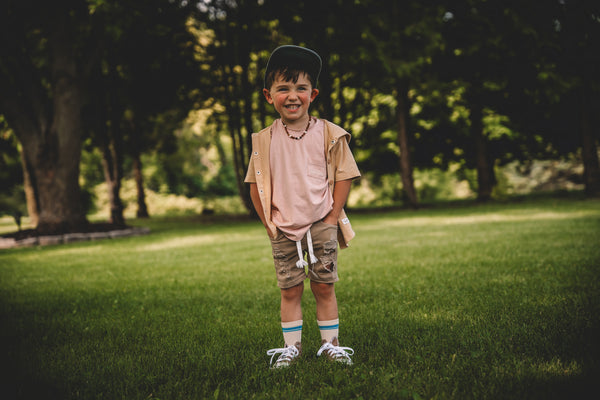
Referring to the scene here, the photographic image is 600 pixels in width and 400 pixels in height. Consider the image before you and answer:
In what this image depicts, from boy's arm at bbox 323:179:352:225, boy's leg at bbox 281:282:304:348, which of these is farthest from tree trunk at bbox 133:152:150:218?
boy's arm at bbox 323:179:352:225

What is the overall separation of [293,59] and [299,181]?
0.87 metres

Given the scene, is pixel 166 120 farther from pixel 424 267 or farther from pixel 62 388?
pixel 62 388

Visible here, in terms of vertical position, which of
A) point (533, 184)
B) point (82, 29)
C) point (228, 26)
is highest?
point (228, 26)

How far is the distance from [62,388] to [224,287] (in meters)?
3.25

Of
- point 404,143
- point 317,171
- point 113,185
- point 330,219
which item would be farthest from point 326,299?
point 404,143

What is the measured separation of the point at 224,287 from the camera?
240 inches

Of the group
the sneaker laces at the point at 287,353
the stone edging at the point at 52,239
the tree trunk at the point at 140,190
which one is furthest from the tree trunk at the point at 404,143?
A: the sneaker laces at the point at 287,353

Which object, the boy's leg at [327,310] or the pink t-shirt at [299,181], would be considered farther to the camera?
the boy's leg at [327,310]

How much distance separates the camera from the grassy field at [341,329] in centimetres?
276

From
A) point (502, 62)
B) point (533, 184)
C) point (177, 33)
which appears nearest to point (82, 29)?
point (177, 33)

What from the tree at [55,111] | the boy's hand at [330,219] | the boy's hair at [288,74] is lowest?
the boy's hand at [330,219]

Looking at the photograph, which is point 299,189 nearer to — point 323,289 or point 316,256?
point 316,256

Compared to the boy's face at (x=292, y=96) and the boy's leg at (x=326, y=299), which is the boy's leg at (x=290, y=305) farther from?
the boy's face at (x=292, y=96)

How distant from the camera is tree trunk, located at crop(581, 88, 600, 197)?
20.4 metres
